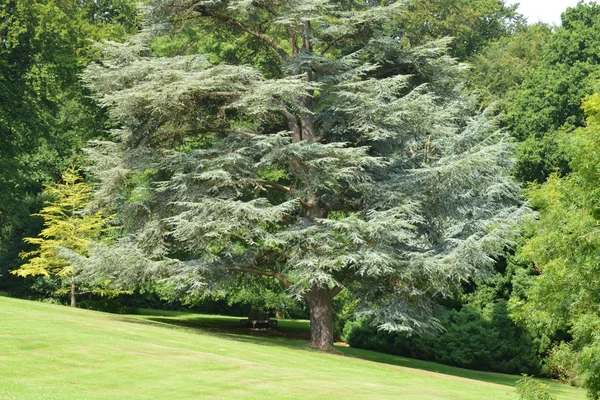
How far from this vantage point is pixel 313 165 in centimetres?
2486

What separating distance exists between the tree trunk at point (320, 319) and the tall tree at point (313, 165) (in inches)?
1.9

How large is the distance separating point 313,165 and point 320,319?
5.44 m

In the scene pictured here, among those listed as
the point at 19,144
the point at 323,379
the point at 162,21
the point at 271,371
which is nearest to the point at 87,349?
the point at 271,371

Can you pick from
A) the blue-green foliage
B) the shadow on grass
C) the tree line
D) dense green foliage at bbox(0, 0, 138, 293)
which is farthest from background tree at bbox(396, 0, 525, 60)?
the blue-green foliage

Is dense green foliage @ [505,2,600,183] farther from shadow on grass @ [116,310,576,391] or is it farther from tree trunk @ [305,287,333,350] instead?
tree trunk @ [305,287,333,350]

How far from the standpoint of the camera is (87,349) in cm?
1642

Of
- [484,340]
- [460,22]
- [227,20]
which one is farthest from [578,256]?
[460,22]

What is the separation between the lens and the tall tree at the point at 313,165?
24172 mm

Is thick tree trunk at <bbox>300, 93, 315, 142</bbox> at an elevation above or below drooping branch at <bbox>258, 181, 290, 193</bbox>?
above

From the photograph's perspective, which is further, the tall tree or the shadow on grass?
the shadow on grass

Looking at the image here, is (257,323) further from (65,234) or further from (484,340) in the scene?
(484,340)

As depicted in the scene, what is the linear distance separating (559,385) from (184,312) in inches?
878

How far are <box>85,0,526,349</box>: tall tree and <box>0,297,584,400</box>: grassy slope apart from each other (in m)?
3.37

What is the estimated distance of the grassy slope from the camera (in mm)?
13406
